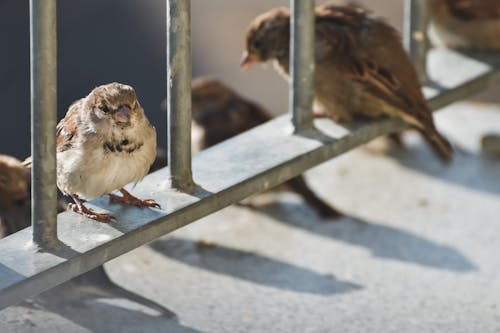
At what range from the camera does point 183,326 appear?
4.10 m

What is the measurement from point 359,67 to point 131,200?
1933mm

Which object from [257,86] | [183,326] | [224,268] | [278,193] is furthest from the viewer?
[257,86]

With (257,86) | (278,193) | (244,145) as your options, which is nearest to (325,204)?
(278,193)

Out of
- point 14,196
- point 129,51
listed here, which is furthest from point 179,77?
point 129,51

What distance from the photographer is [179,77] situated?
3766 millimetres

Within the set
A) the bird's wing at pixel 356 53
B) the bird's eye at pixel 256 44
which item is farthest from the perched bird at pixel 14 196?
the bird's wing at pixel 356 53

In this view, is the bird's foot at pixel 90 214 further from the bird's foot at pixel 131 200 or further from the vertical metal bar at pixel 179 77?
the vertical metal bar at pixel 179 77

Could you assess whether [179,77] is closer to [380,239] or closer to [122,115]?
[122,115]

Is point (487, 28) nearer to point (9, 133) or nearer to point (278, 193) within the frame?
point (278, 193)

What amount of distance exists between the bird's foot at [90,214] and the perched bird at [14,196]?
1.21 metres

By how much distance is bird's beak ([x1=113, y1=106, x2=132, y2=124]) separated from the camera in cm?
388

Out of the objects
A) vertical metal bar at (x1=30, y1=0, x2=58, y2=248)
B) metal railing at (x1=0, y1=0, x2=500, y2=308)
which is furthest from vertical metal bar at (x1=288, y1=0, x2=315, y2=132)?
vertical metal bar at (x1=30, y1=0, x2=58, y2=248)

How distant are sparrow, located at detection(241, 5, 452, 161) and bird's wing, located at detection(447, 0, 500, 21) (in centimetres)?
129

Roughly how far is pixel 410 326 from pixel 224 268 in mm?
959
